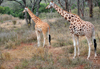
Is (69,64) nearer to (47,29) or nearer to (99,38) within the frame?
(47,29)

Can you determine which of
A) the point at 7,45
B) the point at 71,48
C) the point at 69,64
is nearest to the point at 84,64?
the point at 69,64

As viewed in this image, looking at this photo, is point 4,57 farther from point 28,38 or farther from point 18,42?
point 28,38

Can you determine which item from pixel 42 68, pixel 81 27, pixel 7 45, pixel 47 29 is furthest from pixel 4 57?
pixel 81 27

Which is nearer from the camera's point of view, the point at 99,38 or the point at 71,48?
the point at 71,48

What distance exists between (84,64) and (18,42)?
16.5 ft

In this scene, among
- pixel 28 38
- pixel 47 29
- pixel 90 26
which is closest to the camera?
pixel 90 26

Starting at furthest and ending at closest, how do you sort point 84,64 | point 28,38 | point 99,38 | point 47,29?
point 28,38 → point 99,38 → point 47,29 → point 84,64

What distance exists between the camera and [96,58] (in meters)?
5.41

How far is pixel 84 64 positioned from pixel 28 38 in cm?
518

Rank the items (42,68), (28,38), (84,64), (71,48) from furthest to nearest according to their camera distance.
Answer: (28,38), (71,48), (84,64), (42,68)

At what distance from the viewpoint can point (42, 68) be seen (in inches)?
180

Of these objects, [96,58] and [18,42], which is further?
[18,42]

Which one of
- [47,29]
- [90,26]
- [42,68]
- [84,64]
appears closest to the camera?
[42,68]

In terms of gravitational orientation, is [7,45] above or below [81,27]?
below
